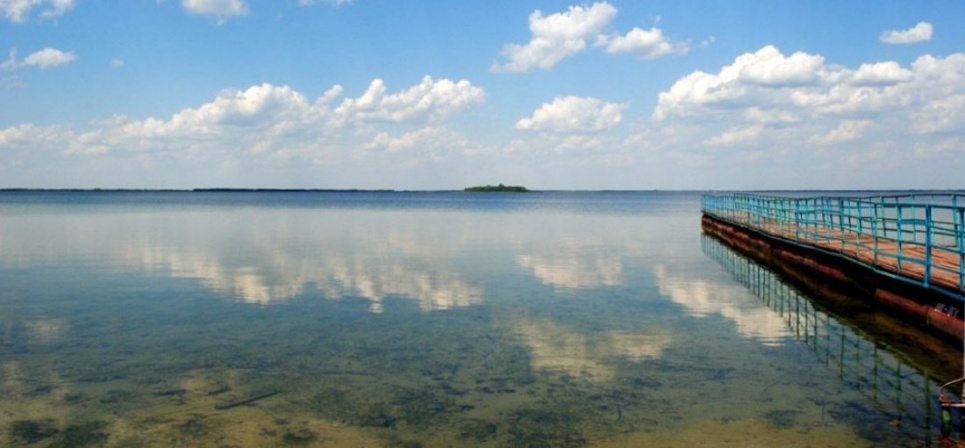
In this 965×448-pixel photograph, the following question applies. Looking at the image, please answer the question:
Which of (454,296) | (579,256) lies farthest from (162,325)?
(579,256)

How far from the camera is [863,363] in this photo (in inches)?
450

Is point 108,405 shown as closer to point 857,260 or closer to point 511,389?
point 511,389

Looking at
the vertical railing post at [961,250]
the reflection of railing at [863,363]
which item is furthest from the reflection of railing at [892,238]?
the reflection of railing at [863,363]

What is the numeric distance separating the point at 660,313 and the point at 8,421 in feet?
38.4

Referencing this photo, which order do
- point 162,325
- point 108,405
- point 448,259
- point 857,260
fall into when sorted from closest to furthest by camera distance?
point 108,405 < point 162,325 < point 857,260 < point 448,259

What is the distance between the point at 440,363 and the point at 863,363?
6.54m

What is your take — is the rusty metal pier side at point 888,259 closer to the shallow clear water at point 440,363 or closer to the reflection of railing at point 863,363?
the reflection of railing at point 863,363

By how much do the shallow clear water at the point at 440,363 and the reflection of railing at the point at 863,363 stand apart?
55mm

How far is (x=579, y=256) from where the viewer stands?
2883 centimetres

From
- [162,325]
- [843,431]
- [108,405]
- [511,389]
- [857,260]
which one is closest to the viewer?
[843,431]

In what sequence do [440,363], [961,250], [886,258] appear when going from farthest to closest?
[886,258], [961,250], [440,363]

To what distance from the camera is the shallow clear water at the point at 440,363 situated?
8.24m

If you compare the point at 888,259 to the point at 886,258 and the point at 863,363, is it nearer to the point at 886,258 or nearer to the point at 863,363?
the point at 886,258

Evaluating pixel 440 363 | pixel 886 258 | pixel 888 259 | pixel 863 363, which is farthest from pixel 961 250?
pixel 440 363
